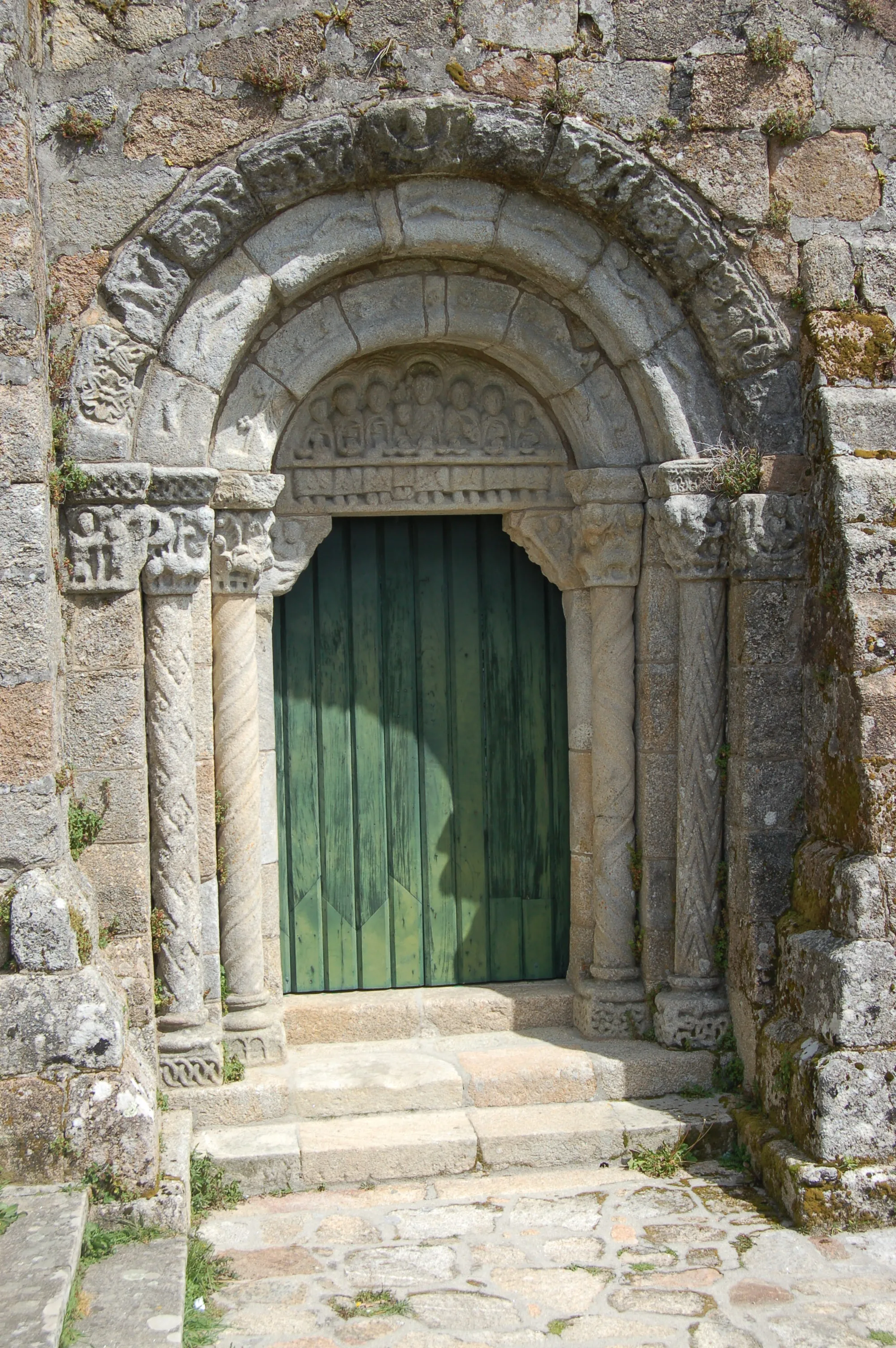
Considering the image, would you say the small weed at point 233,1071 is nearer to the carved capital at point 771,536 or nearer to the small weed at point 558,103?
the carved capital at point 771,536

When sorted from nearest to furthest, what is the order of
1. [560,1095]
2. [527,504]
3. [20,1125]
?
[20,1125] < [560,1095] < [527,504]

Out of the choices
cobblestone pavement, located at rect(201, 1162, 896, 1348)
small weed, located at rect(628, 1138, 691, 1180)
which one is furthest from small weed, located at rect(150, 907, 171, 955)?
small weed, located at rect(628, 1138, 691, 1180)

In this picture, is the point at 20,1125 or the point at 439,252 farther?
the point at 439,252

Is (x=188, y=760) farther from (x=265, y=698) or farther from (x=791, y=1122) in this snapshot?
(x=791, y=1122)

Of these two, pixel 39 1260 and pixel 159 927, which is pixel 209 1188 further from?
pixel 39 1260

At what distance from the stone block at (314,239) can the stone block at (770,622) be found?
77.2 inches

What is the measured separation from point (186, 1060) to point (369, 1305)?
4.09ft

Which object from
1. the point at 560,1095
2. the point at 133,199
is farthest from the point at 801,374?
the point at 560,1095

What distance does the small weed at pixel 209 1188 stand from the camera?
15.3ft

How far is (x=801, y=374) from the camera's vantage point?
5.12 metres

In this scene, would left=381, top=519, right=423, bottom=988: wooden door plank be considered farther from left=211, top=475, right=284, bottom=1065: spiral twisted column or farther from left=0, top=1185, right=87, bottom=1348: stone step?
left=0, top=1185, right=87, bottom=1348: stone step

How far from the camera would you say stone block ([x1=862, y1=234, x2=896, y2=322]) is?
507 cm

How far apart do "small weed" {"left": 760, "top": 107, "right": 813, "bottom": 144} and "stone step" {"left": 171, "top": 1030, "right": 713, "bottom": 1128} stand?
11.7 ft

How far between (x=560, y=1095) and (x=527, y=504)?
2.39 m
